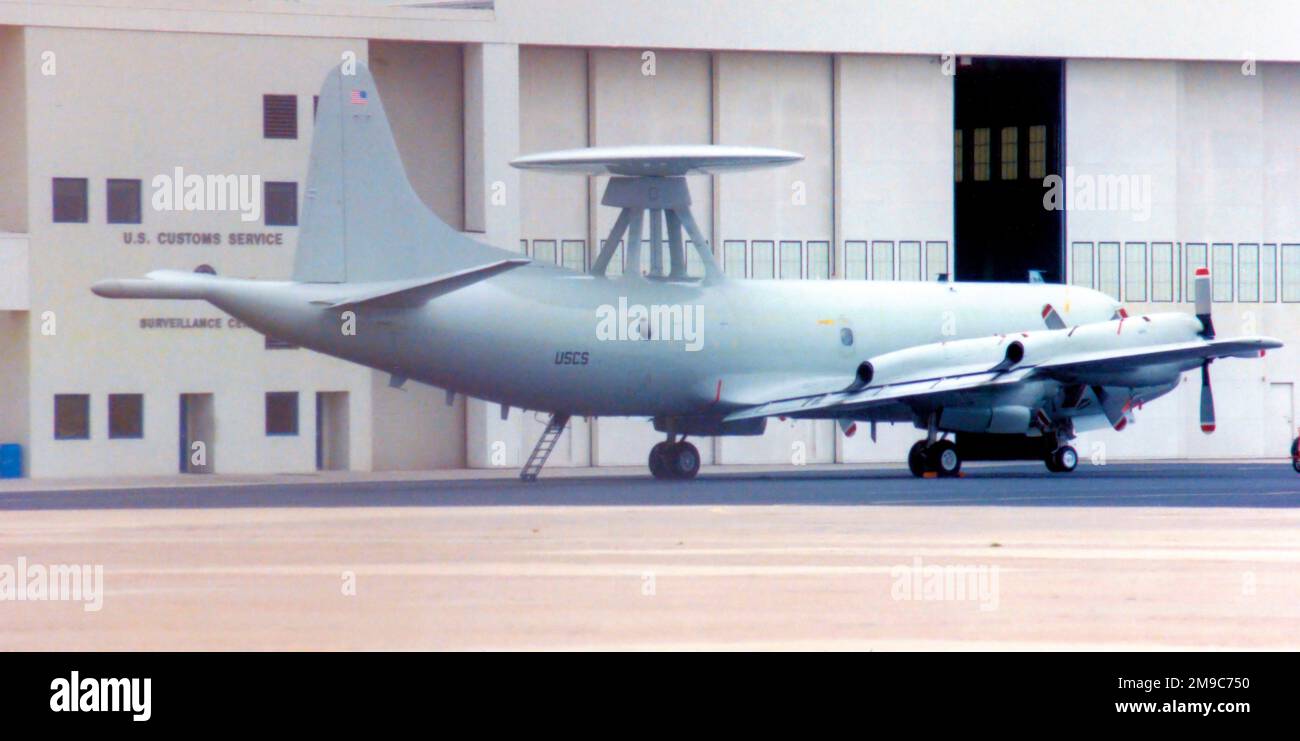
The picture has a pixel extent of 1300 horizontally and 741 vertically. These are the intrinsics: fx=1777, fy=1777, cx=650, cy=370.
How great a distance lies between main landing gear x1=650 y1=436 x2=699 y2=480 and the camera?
3950 centimetres

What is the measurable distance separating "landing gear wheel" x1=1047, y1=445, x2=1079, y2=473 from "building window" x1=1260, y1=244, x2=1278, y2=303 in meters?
18.0

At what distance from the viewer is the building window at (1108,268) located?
53.4m

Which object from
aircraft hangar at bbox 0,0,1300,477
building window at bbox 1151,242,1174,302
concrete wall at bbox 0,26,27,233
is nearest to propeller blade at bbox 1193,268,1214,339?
aircraft hangar at bbox 0,0,1300,477

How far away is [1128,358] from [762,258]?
14918 mm

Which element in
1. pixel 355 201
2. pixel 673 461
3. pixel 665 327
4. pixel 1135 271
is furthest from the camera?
pixel 1135 271

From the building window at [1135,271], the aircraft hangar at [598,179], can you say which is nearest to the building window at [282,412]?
the aircraft hangar at [598,179]

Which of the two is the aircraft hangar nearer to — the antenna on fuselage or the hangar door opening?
the hangar door opening

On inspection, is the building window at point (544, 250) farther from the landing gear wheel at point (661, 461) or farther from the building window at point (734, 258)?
the landing gear wheel at point (661, 461)

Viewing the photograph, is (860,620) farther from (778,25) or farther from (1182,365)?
(778,25)

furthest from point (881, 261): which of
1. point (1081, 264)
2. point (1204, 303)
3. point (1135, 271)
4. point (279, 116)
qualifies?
point (279, 116)

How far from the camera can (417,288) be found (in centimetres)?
3319

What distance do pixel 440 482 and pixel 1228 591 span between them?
24274mm

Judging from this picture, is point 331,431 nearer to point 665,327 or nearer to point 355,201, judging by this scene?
point 665,327

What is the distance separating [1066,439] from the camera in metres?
39.6
